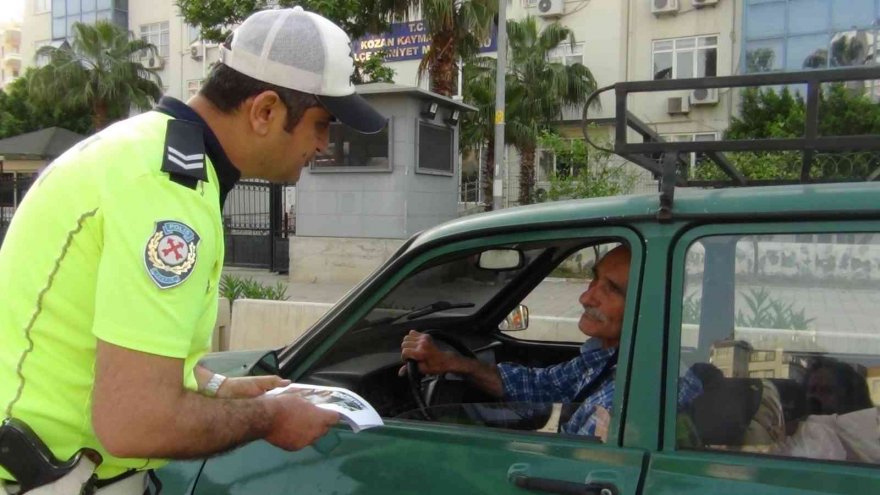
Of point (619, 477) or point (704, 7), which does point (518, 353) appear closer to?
point (619, 477)

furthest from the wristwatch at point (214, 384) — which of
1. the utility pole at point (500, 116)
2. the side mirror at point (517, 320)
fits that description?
the utility pole at point (500, 116)

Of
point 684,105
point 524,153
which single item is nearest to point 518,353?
point 524,153

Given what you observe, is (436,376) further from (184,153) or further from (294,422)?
(184,153)

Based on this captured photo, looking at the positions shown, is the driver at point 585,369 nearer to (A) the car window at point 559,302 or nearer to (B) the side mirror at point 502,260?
(A) the car window at point 559,302

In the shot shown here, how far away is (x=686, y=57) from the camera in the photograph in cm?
2495

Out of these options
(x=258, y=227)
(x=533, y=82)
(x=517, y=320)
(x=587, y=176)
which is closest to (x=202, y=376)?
(x=517, y=320)

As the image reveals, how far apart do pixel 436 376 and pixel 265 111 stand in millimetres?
1392

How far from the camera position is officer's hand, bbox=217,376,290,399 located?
1.82 metres

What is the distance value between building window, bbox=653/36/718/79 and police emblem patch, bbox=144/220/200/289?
2471cm

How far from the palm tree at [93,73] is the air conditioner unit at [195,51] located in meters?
→ 5.72

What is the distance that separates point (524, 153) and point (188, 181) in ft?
73.7

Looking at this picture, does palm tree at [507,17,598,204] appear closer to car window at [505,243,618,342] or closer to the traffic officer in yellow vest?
car window at [505,243,618,342]

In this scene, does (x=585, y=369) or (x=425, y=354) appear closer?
(x=585, y=369)

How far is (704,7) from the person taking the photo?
24203 mm
